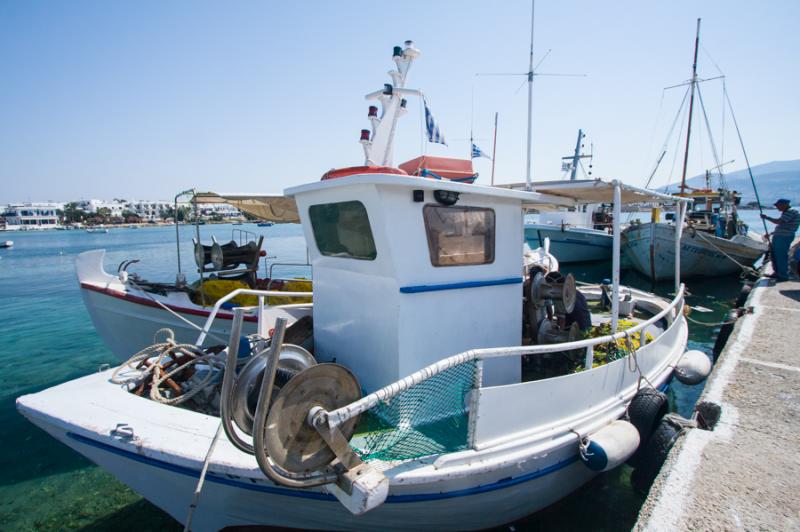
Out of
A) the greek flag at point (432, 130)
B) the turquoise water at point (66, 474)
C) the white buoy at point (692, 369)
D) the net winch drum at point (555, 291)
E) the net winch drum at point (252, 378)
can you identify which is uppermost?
the greek flag at point (432, 130)

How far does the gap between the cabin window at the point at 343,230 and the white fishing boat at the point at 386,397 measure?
0.06 ft

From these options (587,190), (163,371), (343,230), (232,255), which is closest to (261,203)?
(232,255)

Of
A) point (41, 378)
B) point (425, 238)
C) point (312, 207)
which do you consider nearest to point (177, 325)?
point (41, 378)

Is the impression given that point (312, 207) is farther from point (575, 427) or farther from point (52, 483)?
point (52, 483)

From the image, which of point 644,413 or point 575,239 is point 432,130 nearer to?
point 644,413

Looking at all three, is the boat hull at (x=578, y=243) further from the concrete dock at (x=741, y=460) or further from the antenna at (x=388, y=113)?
the antenna at (x=388, y=113)

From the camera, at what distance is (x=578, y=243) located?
26.0 metres

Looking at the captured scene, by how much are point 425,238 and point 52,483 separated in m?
6.11

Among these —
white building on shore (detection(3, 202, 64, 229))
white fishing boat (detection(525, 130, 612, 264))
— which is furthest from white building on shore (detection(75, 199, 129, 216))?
white fishing boat (detection(525, 130, 612, 264))

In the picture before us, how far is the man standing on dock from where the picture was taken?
10.6 meters

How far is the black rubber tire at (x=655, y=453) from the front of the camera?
4148mm

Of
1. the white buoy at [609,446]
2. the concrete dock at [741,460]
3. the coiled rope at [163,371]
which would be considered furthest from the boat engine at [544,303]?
the coiled rope at [163,371]

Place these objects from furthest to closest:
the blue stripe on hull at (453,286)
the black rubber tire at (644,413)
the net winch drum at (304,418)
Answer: the black rubber tire at (644,413) < the blue stripe on hull at (453,286) < the net winch drum at (304,418)

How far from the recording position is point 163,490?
11.0ft
